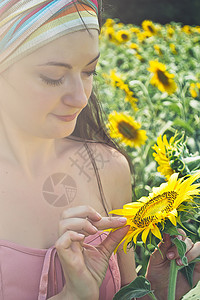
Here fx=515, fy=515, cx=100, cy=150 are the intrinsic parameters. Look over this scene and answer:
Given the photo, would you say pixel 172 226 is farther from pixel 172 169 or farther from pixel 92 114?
pixel 92 114

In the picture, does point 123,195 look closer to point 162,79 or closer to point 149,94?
point 162,79

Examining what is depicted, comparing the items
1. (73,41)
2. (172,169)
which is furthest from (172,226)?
(73,41)

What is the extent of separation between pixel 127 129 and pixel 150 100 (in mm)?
393

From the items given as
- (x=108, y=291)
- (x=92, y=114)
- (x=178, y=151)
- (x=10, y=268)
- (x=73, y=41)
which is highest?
(x=73, y=41)

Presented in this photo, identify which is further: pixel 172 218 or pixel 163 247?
pixel 163 247

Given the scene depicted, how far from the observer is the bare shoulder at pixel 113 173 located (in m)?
1.16

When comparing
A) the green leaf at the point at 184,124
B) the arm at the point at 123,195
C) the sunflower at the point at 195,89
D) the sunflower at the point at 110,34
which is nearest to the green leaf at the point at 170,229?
the arm at the point at 123,195

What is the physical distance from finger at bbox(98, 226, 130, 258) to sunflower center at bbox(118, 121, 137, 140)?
990mm

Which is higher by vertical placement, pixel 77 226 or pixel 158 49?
pixel 158 49

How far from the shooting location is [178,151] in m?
1.00

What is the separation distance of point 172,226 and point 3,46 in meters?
0.42

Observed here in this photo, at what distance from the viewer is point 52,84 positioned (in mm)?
873

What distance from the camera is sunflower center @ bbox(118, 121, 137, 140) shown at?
5.98 ft

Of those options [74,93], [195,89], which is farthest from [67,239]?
[195,89]
